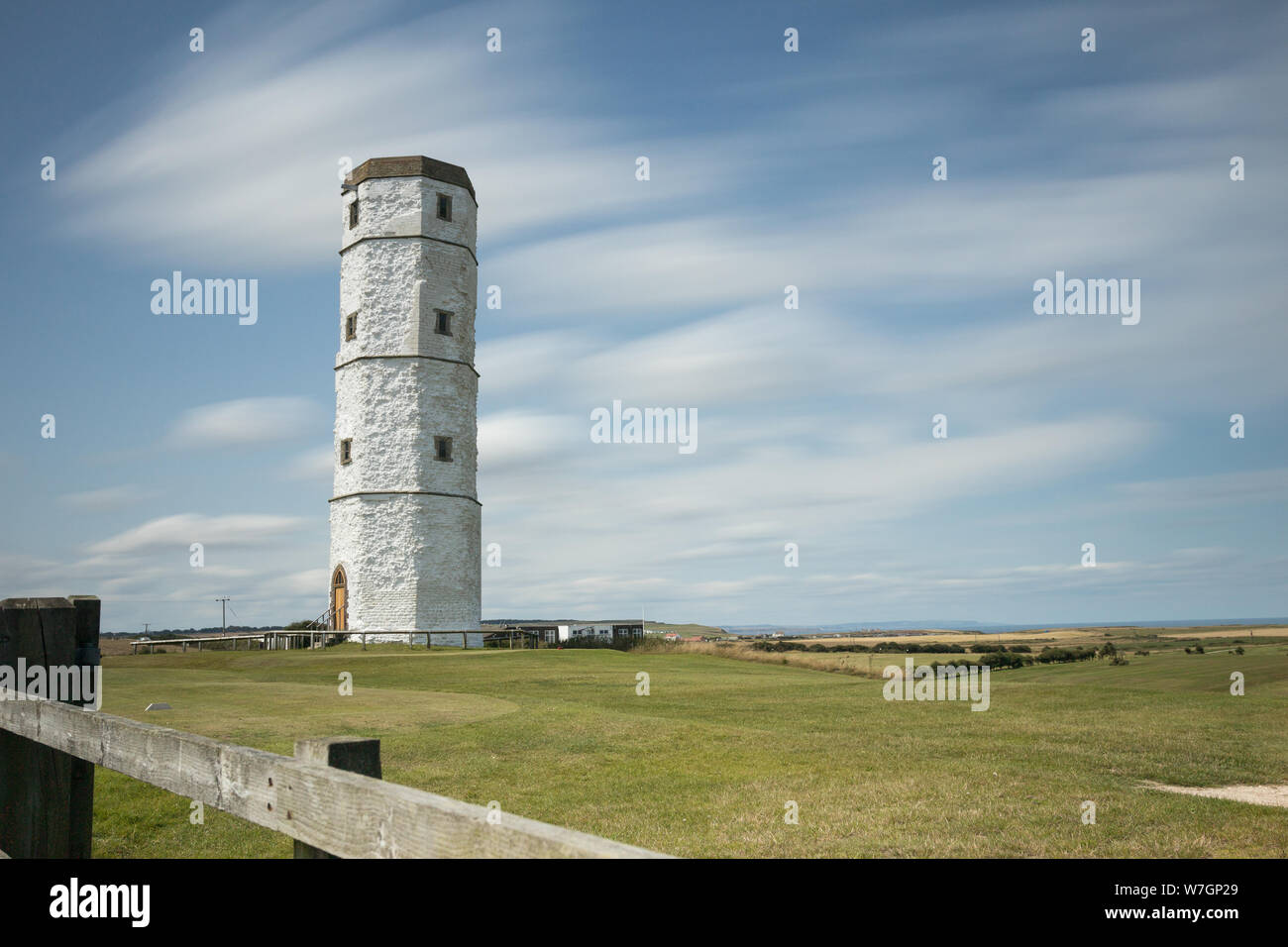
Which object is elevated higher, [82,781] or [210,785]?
[210,785]

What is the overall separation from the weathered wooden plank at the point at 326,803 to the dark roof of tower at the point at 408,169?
151 ft

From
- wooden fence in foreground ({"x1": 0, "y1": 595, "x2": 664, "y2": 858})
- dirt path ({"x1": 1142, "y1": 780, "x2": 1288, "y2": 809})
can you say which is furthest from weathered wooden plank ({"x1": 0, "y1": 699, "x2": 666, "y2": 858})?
dirt path ({"x1": 1142, "y1": 780, "x2": 1288, "y2": 809})

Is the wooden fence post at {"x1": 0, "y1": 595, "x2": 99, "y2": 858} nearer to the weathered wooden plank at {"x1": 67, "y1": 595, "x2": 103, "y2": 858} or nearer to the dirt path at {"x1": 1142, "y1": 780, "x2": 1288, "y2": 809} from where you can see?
the weathered wooden plank at {"x1": 67, "y1": 595, "x2": 103, "y2": 858}

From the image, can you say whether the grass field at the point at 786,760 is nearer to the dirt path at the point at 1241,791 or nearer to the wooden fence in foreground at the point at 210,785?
the dirt path at the point at 1241,791

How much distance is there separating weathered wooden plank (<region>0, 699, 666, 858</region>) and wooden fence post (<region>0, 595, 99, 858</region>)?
0.99 m

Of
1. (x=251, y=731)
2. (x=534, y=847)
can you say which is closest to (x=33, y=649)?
(x=534, y=847)

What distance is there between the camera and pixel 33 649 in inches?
205

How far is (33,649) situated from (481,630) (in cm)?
4240

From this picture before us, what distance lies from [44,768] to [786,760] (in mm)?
8766

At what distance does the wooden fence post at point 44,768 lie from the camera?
15.9 ft

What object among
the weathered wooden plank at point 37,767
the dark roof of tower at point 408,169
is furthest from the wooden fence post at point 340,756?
the dark roof of tower at point 408,169

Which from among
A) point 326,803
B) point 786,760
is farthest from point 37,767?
point 786,760

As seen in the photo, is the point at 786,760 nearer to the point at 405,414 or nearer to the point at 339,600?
the point at 405,414

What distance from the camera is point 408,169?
46625mm
